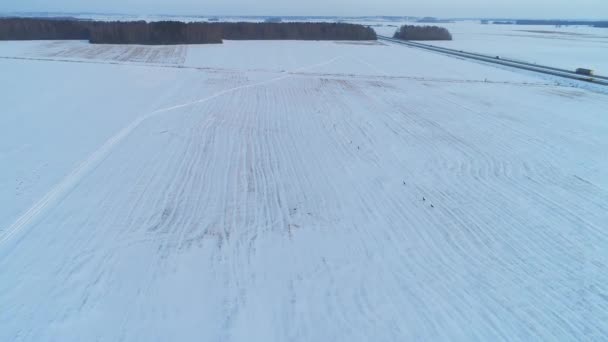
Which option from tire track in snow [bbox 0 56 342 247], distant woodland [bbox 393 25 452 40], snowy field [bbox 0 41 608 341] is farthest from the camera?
distant woodland [bbox 393 25 452 40]

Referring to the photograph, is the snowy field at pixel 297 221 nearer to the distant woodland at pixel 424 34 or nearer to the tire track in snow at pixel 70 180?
the tire track in snow at pixel 70 180

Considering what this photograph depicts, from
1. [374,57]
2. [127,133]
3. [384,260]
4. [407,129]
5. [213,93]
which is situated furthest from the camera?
[374,57]

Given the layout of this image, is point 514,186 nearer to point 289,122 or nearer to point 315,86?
point 289,122

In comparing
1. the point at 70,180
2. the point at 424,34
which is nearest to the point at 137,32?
the point at 70,180

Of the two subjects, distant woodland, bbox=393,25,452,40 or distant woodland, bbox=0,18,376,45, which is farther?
distant woodland, bbox=393,25,452,40

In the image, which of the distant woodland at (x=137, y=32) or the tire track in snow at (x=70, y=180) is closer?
the tire track in snow at (x=70, y=180)

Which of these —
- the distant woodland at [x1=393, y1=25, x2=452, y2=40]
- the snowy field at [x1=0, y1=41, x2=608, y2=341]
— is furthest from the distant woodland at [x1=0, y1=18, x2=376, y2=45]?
the snowy field at [x1=0, y1=41, x2=608, y2=341]

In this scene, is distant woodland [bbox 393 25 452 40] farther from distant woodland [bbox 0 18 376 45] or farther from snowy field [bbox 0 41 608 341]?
snowy field [bbox 0 41 608 341]

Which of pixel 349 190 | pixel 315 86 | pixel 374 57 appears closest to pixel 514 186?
pixel 349 190

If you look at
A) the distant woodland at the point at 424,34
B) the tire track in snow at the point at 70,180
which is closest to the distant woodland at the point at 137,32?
the distant woodland at the point at 424,34
